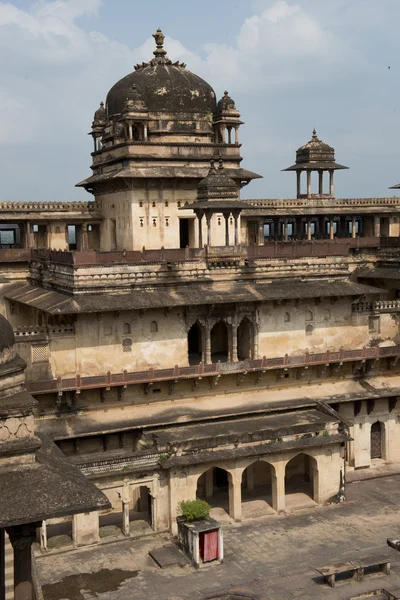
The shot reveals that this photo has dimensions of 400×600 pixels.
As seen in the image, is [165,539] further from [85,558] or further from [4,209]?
[4,209]

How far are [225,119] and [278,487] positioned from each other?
19853 millimetres

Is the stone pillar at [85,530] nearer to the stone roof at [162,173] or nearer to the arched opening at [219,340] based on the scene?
the arched opening at [219,340]

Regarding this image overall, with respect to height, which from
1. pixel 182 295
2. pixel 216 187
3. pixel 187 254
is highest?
pixel 216 187

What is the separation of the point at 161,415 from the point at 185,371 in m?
2.06

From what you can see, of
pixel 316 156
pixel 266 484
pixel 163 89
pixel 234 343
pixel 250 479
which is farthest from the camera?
pixel 316 156

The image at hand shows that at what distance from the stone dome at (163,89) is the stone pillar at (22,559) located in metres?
29.0

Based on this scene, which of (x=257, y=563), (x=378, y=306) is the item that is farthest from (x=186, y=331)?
(x=257, y=563)

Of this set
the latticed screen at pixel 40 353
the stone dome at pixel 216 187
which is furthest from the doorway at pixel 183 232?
the latticed screen at pixel 40 353

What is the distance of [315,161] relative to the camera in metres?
53.1

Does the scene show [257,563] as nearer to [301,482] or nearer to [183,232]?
[301,482]

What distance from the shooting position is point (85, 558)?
26828 millimetres

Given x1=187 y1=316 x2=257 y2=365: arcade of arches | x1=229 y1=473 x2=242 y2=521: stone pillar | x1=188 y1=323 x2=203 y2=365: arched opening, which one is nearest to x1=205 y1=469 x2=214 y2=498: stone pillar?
x1=229 y1=473 x2=242 y2=521: stone pillar

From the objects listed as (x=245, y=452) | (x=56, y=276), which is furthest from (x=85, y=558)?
(x=56, y=276)

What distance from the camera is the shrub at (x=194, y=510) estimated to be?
1075 inches
